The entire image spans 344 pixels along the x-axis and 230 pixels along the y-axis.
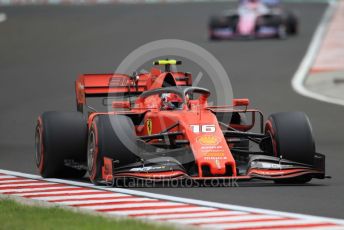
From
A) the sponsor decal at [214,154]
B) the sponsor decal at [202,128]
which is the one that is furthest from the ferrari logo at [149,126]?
the sponsor decal at [214,154]

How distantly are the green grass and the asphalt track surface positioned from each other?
172cm

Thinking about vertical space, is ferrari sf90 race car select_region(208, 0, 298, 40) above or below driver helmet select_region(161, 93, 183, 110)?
above

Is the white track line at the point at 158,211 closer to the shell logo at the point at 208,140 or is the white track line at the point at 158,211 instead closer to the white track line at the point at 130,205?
the white track line at the point at 130,205

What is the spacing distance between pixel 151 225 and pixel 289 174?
3485 mm

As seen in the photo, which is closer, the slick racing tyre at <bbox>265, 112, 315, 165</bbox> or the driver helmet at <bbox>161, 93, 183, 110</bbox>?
the slick racing tyre at <bbox>265, 112, 315, 165</bbox>

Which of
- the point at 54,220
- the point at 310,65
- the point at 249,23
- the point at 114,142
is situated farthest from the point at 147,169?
the point at 249,23

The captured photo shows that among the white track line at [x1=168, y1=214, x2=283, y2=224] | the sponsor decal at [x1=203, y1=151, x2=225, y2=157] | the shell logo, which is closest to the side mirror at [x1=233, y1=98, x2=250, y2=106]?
the shell logo

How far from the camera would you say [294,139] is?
43.1ft

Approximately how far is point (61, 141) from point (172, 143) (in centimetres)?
144

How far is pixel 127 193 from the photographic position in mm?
11977

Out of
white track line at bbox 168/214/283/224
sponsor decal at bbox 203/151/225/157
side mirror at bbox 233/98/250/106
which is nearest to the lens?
white track line at bbox 168/214/283/224

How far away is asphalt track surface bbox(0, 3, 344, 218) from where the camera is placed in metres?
12.3

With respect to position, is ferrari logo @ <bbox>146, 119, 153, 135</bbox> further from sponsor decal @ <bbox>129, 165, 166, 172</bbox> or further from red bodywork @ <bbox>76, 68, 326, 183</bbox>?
sponsor decal @ <bbox>129, 165, 166, 172</bbox>

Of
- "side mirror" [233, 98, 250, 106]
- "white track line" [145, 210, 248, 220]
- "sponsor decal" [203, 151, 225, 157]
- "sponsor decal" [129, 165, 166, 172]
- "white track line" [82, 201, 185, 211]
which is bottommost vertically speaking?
"white track line" [145, 210, 248, 220]
